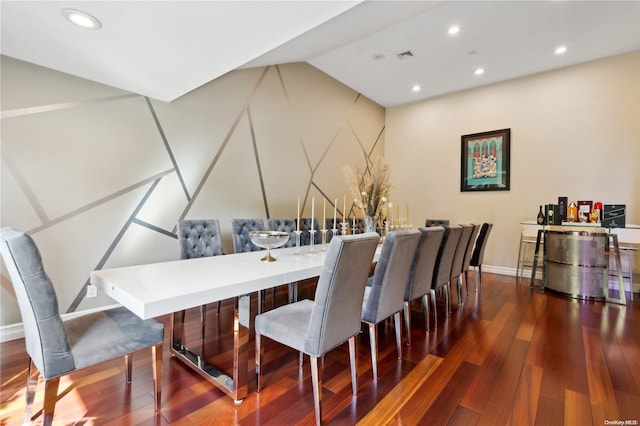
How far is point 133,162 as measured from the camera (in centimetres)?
298

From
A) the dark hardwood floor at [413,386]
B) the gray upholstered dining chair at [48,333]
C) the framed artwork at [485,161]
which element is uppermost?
Result: the framed artwork at [485,161]

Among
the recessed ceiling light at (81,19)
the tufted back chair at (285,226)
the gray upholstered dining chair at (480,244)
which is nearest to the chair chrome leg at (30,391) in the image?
the recessed ceiling light at (81,19)

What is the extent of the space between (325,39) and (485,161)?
3.68 metres

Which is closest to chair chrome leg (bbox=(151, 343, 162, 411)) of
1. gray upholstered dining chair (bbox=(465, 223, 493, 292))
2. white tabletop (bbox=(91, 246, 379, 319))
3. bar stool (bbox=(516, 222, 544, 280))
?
white tabletop (bbox=(91, 246, 379, 319))

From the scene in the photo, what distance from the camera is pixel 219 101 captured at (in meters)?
3.64

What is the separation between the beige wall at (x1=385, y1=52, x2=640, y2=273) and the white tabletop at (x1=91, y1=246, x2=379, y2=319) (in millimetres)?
4400

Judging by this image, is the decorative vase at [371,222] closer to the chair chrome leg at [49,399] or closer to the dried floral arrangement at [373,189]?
the dried floral arrangement at [373,189]

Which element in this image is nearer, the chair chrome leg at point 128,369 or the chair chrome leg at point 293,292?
the chair chrome leg at point 128,369

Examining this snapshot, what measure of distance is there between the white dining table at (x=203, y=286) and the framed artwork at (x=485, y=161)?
436 centimetres

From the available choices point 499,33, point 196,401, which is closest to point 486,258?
point 499,33

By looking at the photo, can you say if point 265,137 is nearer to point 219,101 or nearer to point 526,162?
point 219,101

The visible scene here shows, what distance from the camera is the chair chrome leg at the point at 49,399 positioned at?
48.6 inches

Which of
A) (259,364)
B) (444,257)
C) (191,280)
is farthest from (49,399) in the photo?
(444,257)

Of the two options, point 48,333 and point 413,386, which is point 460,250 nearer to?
point 413,386
